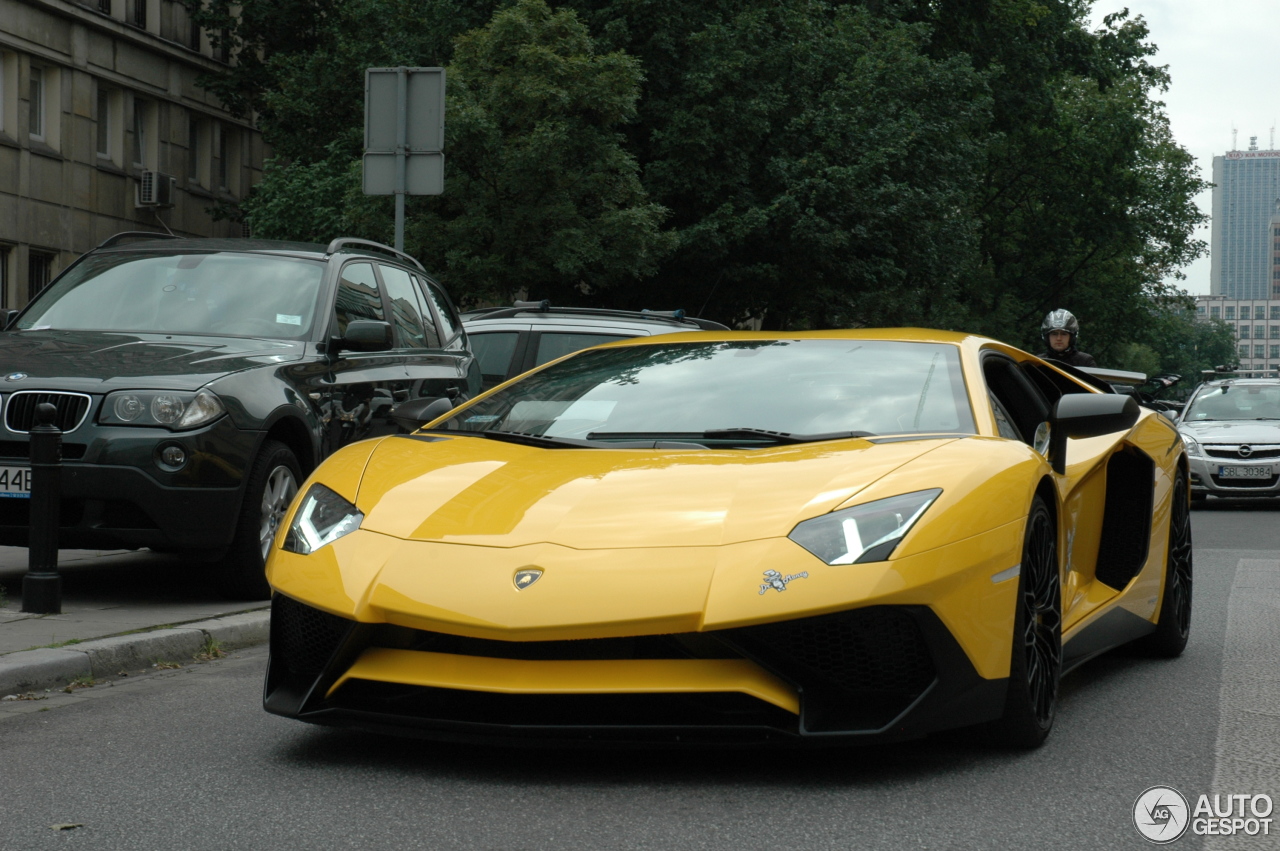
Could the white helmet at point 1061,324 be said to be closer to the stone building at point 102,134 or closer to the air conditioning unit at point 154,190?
the stone building at point 102,134

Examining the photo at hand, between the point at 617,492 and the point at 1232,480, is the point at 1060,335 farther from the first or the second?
the point at 617,492

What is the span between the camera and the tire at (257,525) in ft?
24.4

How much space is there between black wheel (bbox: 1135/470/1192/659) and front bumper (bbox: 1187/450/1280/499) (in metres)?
12.3

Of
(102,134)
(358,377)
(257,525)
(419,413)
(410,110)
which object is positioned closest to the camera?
(419,413)

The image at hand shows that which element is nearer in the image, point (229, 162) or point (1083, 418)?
point (1083, 418)

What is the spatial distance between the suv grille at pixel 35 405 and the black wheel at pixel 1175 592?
4.42 m

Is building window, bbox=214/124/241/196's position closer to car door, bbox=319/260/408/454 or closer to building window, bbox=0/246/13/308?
building window, bbox=0/246/13/308

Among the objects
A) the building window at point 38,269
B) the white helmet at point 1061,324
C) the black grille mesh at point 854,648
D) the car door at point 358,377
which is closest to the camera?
the black grille mesh at point 854,648

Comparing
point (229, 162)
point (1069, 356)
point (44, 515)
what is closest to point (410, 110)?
point (1069, 356)

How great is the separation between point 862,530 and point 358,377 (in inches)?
195

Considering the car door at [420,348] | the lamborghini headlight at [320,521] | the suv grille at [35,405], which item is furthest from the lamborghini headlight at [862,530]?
the car door at [420,348]

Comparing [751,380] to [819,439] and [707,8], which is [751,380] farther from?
[707,8]

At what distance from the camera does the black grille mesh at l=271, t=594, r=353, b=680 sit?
417cm

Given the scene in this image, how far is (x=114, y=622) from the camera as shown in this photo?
6664 millimetres
